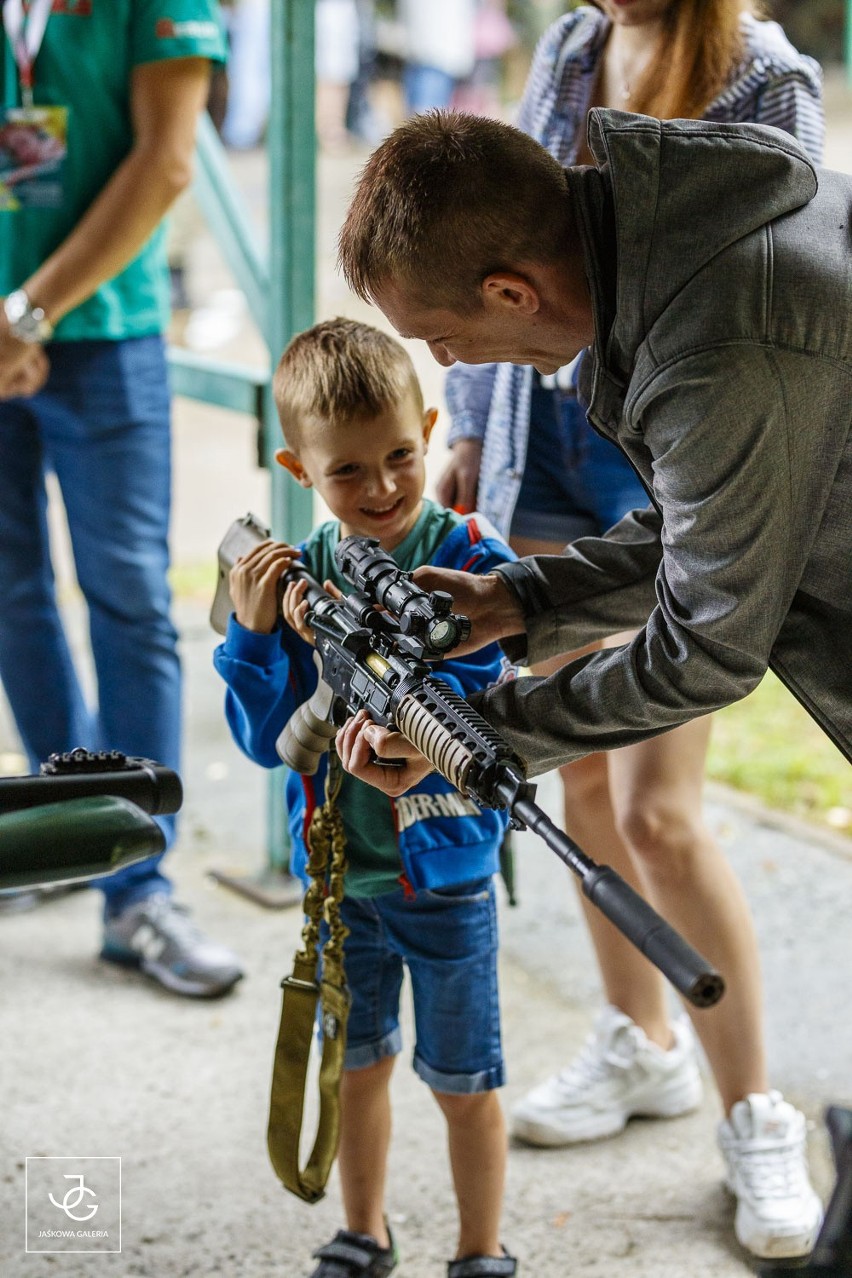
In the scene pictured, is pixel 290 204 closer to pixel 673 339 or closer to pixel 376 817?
pixel 376 817

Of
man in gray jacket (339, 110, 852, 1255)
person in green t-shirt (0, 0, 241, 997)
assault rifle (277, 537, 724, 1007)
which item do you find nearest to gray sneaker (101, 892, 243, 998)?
person in green t-shirt (0, 0, 241, 997)

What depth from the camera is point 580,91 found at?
8.14 feet

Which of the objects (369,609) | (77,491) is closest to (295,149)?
(77,491)

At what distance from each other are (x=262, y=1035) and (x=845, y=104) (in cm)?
1280

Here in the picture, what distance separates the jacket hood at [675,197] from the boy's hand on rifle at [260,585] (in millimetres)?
660

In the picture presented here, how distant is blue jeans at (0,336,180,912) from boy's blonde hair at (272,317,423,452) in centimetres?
109

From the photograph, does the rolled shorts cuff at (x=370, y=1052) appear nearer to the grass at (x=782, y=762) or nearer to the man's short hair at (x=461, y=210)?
the man's short hair at (x=461, y=210)

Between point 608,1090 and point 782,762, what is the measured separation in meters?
1.95

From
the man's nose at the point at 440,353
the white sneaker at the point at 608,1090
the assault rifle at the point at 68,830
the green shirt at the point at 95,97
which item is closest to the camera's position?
the assault rifle at the point at 68,830

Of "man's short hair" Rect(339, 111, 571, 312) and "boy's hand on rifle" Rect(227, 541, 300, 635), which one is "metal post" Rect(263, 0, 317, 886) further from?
"man's short hair" Rect(339, 111, 571, 312)

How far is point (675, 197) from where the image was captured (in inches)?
60.6

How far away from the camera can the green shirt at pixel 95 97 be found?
2969mm

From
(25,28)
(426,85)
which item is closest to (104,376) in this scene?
(25,28)

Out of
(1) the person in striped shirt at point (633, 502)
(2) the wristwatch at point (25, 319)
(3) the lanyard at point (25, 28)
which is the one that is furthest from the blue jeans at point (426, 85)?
(1) the person in striped shirt at point (633, 502)
